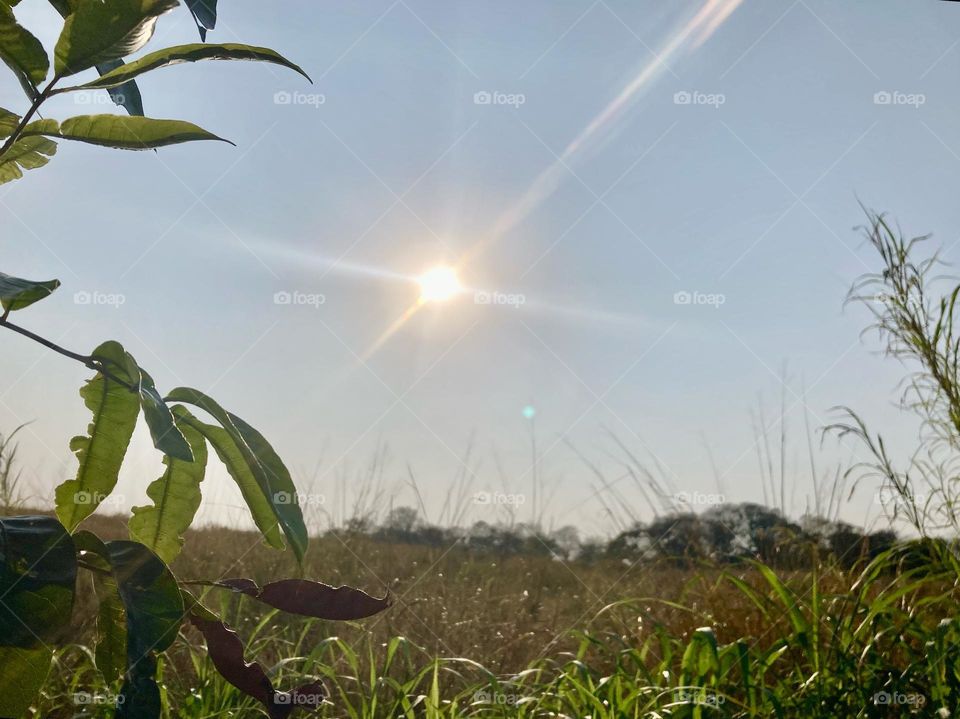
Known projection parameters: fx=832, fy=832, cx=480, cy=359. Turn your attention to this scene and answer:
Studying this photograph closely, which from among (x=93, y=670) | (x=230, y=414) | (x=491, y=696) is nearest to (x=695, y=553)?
(x=491, y=696)

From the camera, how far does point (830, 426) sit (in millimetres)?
2393

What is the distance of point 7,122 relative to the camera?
81cm

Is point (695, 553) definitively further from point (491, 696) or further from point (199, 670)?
point (199, 670)

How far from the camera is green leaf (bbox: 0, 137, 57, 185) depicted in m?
0.89

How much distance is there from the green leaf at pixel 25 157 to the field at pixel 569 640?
693 millimetres

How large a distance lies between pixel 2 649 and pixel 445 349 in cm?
200

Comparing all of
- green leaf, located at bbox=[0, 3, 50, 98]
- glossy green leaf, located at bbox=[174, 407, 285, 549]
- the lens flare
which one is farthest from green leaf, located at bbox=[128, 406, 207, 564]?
the lens flare

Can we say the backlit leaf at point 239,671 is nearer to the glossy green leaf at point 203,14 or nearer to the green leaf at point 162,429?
the green leaf at point 162,429

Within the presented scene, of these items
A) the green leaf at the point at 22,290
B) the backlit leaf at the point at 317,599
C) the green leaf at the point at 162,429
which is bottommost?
the backlit leaf at the point at 317,599

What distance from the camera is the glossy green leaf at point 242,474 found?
87 centimetres

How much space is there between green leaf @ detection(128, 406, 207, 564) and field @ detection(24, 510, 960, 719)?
34cm

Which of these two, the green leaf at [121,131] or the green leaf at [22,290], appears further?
the green leaf at [121,131]

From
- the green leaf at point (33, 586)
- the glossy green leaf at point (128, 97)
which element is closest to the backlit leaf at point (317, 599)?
the green leaf at point (33, 586)

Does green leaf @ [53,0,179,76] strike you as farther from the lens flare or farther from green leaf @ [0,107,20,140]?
the lens flare
